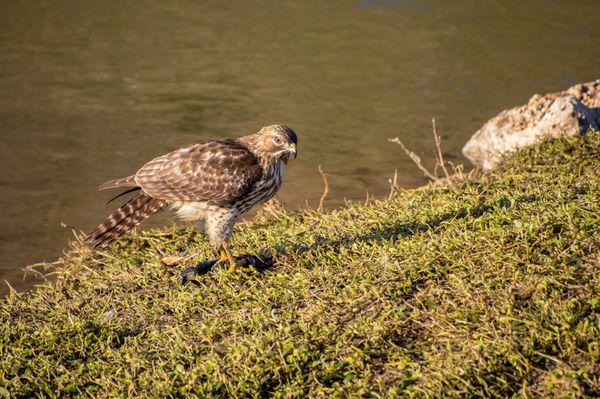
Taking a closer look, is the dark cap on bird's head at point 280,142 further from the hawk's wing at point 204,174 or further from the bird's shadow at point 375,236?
the bird's shadow at point 375,236

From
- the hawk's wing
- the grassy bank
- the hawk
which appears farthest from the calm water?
the grassy bank

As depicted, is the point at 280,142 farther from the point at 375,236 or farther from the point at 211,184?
the point at 375,236

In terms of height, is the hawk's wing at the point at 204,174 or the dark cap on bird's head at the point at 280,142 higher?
the dark cap on bird's head at the point at 280,142

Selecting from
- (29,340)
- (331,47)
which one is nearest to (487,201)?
(29,340)

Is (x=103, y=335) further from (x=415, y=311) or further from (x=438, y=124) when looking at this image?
(x=438, y=124)

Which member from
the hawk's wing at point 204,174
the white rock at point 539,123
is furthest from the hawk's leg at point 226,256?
the white rock at point 539,123

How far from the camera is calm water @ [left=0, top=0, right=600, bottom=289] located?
10604 millimetres

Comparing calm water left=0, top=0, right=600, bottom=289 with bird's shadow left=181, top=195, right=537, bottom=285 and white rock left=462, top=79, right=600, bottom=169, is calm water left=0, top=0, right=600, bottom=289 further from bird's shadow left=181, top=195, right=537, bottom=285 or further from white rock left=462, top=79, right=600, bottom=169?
bird's shadow left=181, top=195, right=537, bottom=285

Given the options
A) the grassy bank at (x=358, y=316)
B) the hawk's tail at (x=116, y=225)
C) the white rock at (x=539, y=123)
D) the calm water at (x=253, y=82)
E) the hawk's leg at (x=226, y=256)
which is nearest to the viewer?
the grassy bank at (x=358, y=316)

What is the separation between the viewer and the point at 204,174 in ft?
19.8

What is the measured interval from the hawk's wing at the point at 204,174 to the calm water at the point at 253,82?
2666 millimetres

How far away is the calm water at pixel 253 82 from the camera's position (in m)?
10.6

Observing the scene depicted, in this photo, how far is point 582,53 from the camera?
15.4 meters

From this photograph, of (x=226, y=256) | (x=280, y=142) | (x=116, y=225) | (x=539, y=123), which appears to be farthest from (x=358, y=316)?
(x=539, y=123)
